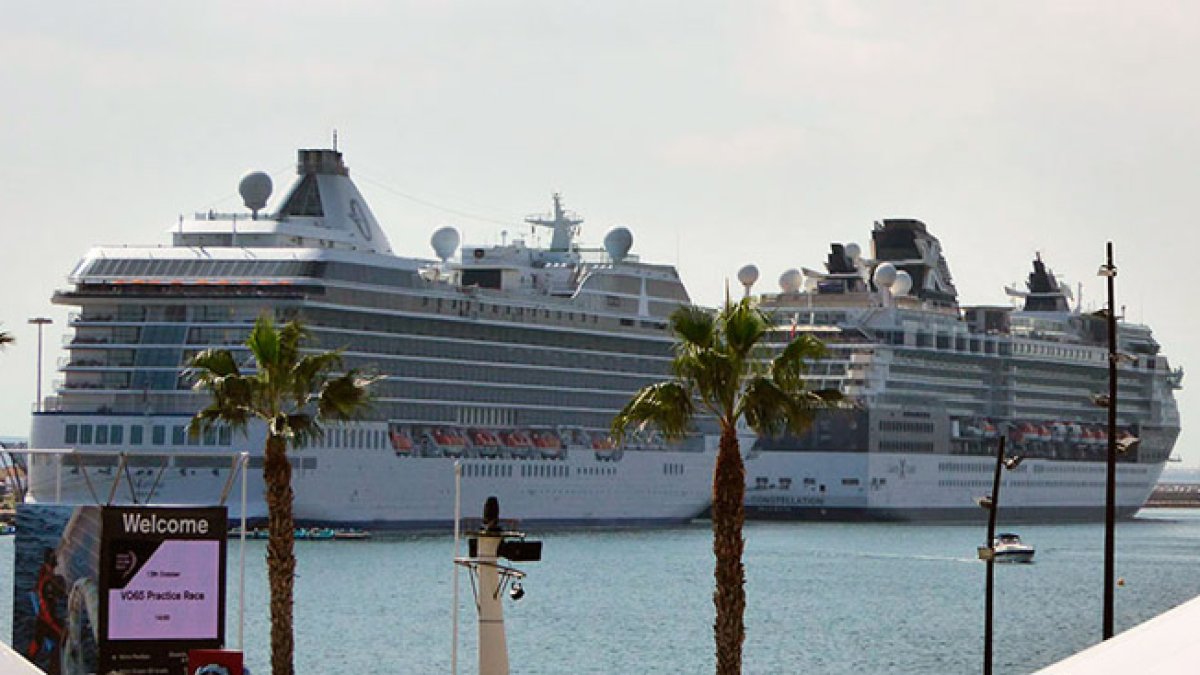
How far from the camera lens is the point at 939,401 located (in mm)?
145250

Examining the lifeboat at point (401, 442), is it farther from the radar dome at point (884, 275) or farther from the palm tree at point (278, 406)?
the palm tree at point (278, 406)

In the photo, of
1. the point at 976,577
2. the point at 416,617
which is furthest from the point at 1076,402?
the point at 416,617

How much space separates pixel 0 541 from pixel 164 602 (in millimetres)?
84991

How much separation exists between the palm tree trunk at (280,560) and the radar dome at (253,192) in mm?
69278

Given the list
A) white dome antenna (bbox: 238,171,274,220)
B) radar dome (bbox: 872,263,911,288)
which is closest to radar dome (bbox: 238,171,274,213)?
white dome antenna (bbox: 238,171,274,220)

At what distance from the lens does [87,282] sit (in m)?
97.9

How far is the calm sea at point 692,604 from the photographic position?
201 ft

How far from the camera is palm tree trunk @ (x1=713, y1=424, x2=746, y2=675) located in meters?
33.2

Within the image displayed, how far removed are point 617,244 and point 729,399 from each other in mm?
87274

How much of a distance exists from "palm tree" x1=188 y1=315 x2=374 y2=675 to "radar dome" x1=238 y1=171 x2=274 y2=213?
6731cm

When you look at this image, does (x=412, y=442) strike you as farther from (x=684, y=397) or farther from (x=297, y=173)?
(x=684, y=397)

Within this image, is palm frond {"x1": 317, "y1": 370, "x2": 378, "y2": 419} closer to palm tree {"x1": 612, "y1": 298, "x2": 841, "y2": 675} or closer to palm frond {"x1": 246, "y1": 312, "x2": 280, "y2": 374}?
palm frond {"x1": 246, "y1": 312, "x2": 280, "y2": 374}

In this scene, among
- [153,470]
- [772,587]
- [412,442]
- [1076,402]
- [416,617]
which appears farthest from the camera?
[1076,402]

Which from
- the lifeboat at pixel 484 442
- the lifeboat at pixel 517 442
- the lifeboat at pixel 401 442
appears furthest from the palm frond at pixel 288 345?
the lifeboat at pixel 517 442
